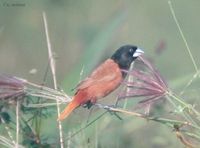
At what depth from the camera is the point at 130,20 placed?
34.7 ft

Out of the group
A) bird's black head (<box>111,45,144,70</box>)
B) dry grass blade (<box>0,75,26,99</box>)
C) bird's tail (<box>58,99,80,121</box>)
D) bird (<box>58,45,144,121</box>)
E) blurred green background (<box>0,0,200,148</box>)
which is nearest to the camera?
dry grass blade (<box>0,75,26,99</box>)

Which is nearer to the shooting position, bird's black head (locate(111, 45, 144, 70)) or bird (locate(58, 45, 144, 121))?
bird (locate(58, 45, 144, 121))

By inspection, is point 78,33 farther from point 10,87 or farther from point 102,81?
point 10,87

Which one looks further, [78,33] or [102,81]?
[78,33]

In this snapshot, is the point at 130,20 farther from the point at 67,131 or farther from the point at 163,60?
→ the point at 67,131

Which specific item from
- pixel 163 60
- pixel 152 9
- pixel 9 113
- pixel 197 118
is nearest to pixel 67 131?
pixel 9 113

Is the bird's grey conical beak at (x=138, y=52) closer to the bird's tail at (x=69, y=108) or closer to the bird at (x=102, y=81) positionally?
the bird at (x=102, y=81)

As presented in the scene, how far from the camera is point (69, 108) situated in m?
5.26

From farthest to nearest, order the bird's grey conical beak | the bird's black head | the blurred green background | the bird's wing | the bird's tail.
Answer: the blurred green background < the bird's black head < the bird's grey conical beak < the bird's wing < the bird's tail

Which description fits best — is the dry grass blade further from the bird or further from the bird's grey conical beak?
the bird's grey conical beak

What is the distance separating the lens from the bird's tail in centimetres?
512

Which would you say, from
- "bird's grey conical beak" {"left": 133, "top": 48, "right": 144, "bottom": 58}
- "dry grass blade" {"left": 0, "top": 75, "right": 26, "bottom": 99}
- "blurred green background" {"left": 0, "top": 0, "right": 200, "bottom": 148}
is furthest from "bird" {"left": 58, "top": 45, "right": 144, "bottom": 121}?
"blurred green background" {"left": 0, "top": 0, "right": 200, "bottom": 148}

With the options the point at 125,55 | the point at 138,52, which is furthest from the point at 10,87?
the point at 125,55

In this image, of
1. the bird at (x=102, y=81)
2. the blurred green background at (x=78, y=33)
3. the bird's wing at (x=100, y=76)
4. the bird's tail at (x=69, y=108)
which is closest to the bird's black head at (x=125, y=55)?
the bird at (x=102, y=81)
